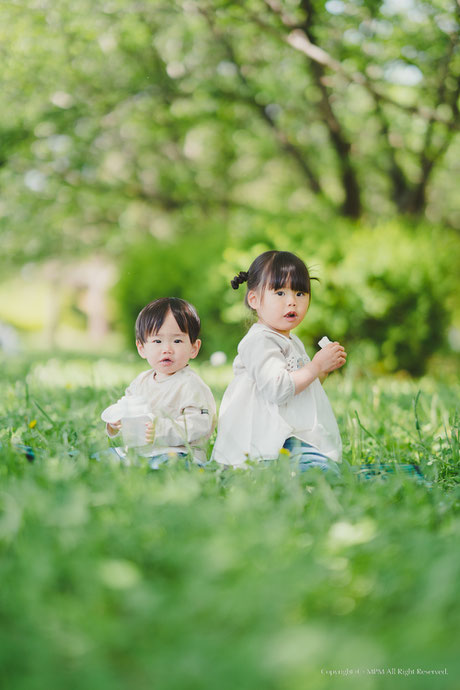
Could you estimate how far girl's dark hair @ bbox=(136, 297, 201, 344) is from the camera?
2725 millimetres

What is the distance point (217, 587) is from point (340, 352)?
1.48m

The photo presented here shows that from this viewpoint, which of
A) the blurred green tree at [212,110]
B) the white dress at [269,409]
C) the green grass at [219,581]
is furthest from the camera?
the blurred green tree at [212,110]

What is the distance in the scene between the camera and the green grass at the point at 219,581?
41.4 inches

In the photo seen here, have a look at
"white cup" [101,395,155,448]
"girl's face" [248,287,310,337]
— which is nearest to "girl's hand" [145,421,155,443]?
"white cup" [101,395,155,448]

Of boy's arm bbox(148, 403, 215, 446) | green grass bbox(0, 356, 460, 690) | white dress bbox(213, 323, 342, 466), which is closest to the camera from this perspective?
green grass bbox(0, 356, 460, 690)

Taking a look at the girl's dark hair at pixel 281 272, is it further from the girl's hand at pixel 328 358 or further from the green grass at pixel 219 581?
the green grass at pixel 219 581

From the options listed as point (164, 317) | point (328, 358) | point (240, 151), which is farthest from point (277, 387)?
point (240, 151)

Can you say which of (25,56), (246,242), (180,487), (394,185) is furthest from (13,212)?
(180,487)

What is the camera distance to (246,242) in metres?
8.27

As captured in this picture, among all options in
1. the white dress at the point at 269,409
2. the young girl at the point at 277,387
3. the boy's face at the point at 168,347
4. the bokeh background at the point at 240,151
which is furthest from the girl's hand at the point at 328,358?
the bokeh background at the point at 240,151

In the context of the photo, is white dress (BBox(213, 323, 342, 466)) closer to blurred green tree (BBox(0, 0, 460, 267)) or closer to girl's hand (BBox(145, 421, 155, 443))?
girl's hand (BBox(145, 421, 155, 443))

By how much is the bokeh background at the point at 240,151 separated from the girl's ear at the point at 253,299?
4.50 meters

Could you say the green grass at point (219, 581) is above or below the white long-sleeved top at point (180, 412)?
below

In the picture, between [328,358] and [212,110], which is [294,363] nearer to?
[328,358]
